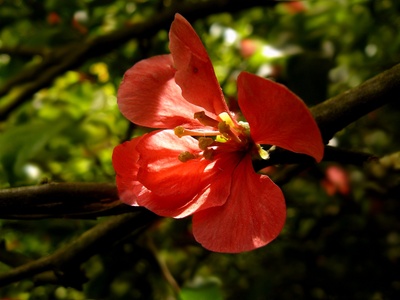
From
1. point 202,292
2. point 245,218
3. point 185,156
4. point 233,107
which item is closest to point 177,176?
point 185,156

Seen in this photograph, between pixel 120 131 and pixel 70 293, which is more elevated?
pixel 120 131

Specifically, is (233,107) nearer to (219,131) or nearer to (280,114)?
(219,131)

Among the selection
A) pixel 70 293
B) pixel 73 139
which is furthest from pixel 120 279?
pixel 73 139

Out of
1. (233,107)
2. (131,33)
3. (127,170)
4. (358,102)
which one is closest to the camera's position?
(358,102)

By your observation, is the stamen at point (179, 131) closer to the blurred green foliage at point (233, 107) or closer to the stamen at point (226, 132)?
the stamen at point (226, 132)

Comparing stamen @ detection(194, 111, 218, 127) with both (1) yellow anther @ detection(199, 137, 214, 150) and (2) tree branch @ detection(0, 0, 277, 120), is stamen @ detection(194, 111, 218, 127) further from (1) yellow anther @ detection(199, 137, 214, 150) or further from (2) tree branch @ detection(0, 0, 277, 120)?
(2) tree branch @ detection(0, 0, 277, 120)

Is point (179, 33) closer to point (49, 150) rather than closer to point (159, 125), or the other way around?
point (159, 125)
